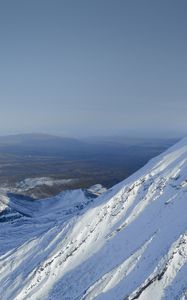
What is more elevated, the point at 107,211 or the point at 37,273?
the point at 107,211

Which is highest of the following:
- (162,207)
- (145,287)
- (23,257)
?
(162,207)

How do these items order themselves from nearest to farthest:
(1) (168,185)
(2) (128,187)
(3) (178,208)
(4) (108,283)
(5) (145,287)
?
1. (5) (145,287)
2. (4) (108,283)
3. (3) (178,208)
4. (1) (168,185)
5. (2) (128,187)

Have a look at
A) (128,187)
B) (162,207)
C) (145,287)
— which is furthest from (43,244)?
(145,287)

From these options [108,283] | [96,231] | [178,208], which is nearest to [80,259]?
[96,231]

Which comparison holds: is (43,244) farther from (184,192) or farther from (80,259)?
(184,192)

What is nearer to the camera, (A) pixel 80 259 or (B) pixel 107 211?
(A) pixel 80 259

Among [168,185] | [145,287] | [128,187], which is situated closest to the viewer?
[145,287]

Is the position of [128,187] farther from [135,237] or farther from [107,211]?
[135,237]
